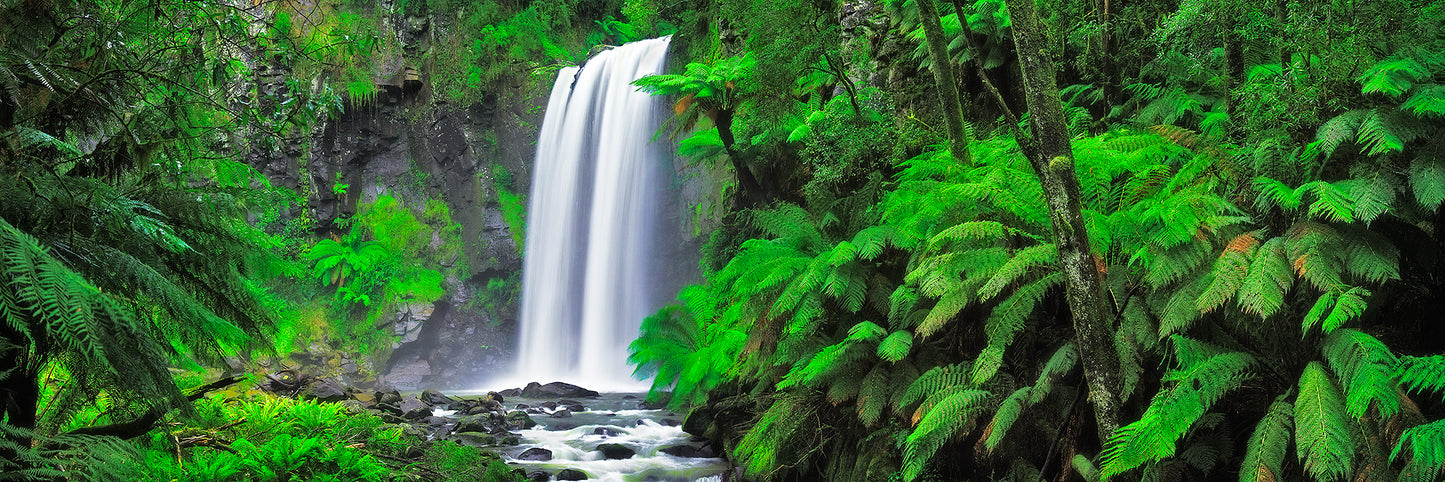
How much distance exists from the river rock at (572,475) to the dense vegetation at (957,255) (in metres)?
0.82

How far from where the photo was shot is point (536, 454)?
28.5ft

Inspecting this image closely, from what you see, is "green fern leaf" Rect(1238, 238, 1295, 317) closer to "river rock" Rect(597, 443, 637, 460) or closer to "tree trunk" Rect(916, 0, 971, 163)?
"tree trunk" Rect(916, 0, 971, 163)

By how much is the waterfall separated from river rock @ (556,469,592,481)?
26.2 feet

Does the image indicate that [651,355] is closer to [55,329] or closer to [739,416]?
[739,416]

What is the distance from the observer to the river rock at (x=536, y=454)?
8578mm

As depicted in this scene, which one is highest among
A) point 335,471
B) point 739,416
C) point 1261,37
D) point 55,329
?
point 1261,37

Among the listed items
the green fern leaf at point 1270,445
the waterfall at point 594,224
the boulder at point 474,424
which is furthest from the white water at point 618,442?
the green fern leaf at point 1270,445

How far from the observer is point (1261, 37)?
16.2 ft

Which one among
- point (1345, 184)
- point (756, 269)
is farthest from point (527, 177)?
point (1345, 184)

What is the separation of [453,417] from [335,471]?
7.15 meters

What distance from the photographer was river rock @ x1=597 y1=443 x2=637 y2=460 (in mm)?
8758

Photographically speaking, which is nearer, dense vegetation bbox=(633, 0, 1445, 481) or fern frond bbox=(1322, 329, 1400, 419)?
fern frond bbox=(1322, 329, 1400, 419)

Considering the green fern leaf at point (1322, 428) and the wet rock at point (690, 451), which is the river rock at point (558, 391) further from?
the green fern leaf at point (1322, 428)

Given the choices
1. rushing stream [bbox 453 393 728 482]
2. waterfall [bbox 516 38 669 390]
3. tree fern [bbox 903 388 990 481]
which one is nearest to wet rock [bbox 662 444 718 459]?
rushing stream [bbox 453 393 728 482]
